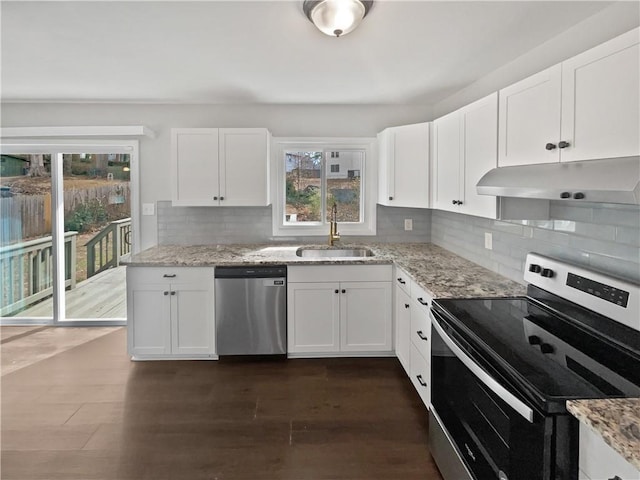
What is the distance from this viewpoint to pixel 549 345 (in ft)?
5.33

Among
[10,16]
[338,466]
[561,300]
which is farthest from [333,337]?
[10,16]

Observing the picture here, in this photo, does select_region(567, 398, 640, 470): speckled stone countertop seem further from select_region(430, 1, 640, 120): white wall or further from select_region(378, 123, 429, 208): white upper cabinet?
select_region(378, 123, 429, 208): white upper cabinet

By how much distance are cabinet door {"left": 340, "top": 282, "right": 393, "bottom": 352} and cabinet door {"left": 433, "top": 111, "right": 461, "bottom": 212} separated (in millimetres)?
830

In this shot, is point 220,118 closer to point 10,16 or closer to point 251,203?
point 251,203

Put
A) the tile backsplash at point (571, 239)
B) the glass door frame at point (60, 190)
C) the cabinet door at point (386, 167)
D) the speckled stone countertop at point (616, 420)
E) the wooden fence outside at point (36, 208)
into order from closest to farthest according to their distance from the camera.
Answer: the speckled stone countertop at point (616, 420) < the tile backsplash at point (571, 239) < the cabinet door at point (386, 167) < the glass door frame at point (60, 190) < the wooden fence outside at point (36, 208)

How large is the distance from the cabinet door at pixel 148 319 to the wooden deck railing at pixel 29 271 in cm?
143

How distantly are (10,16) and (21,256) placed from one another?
289cm

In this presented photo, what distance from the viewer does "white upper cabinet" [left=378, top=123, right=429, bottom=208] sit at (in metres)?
3.52

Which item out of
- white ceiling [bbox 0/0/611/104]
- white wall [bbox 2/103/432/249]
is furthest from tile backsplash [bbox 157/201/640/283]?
white ceiling [bbox 0/0/611/104]

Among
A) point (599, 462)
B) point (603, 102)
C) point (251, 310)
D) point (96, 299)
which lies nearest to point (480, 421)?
Answer: point (599, 462)

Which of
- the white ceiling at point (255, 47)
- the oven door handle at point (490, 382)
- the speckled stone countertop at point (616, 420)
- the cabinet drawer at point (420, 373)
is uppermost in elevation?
the white ceiling at point (255, 47)

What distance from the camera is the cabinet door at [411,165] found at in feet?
11.5

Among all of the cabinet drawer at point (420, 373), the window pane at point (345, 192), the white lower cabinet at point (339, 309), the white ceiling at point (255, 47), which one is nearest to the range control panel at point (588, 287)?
the cabinet drawer at point (420, 373)

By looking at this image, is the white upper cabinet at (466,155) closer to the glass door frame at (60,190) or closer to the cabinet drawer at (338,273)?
the cabinet drawer at (338,273)
